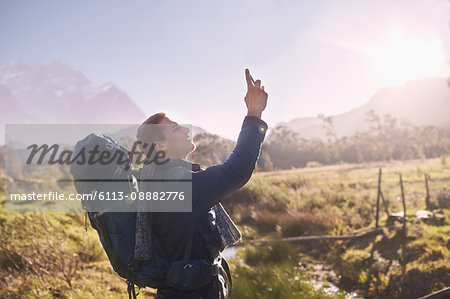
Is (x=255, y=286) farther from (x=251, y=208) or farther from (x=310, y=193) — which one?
(x=310, y=193)

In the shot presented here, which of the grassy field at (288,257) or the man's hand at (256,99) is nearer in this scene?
the man's hand at (256,99)

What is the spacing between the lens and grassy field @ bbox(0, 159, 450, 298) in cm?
500

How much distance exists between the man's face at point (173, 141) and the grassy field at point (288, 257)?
355 cm

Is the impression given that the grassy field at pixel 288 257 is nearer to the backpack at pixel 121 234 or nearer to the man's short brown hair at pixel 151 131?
the backpack at pixel 121 234

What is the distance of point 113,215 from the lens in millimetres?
1883

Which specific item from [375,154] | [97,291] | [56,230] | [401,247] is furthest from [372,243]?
[375,154]

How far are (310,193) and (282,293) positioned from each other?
25.4ft

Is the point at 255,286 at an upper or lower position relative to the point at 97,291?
lower

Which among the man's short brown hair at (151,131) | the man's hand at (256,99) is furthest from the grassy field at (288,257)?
the man's hand at (256,99)

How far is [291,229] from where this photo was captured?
10.5 metres

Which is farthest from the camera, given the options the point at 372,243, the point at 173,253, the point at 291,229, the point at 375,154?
the point at 375,154

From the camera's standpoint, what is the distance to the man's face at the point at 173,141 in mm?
2102

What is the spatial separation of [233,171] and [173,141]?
1.64ft

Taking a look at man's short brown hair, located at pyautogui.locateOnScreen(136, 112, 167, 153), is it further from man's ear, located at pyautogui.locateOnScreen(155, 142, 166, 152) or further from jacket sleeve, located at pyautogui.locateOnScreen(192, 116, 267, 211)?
jacket sleeve, located at pyautogui.locateOnScreen(192, 116, 267, 211)
